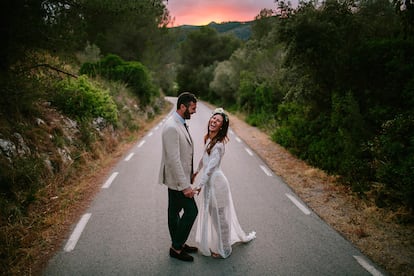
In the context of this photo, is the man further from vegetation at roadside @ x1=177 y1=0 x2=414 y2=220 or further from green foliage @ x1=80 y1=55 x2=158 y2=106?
green foliage @ x1=80 y1=55 x2=158 y2=106

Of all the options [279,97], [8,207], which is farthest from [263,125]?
[8,207]

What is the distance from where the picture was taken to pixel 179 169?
3.48m

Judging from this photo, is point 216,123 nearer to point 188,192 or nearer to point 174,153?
point 174,153

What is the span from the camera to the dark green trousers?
3796mm

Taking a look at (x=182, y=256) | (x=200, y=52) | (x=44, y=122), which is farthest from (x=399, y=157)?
(x=200, y=52)

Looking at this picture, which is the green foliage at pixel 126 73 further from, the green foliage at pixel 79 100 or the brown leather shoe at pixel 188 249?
the brown leather shoe at pixel 188 249

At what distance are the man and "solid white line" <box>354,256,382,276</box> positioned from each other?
84.8 inches

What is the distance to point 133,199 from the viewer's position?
6.11 metres

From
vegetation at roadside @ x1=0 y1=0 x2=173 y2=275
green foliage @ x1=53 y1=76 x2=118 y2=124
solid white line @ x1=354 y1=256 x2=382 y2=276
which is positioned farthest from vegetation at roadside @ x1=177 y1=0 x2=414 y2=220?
green foliage @ x1=53 y1=76 x2=118 y2=124

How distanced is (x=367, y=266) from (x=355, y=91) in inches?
195

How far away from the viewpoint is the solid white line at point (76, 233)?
4.18 metres

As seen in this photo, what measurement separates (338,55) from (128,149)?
297 inches

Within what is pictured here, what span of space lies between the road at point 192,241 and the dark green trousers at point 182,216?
1.02 feet

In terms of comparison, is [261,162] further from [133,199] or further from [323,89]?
[133,199]
